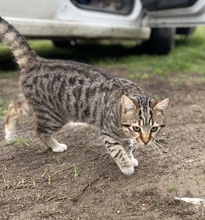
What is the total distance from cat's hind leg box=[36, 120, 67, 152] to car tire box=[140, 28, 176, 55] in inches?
157

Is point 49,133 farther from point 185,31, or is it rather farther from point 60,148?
point 185,31

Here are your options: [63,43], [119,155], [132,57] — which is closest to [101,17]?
[132,57]

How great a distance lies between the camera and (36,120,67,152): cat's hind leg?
4.25 meters

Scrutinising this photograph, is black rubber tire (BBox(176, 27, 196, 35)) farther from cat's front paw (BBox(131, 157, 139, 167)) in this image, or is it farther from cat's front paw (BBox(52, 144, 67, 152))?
cat's front paw (BBox(131, 157, 139, 167))

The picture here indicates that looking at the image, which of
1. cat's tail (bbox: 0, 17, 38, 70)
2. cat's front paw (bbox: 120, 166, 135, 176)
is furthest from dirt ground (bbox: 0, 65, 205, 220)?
cat's tail (bbox: 0, 17, 38, 70)

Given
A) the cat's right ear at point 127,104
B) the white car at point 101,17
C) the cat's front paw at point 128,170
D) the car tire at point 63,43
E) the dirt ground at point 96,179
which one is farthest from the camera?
the car tire at point 63,43

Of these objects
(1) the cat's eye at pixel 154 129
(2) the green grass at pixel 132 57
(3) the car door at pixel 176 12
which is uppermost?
(3) the car door at pixel 176 12

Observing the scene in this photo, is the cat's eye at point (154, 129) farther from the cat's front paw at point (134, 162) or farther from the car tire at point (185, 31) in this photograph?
the car tire at point (185, 31)

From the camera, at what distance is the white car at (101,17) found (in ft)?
20.4

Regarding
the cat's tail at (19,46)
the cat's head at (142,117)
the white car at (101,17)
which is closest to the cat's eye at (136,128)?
A: the cat's head at (142,117)

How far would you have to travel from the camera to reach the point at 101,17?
7000mm

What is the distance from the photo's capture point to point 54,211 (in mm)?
3293

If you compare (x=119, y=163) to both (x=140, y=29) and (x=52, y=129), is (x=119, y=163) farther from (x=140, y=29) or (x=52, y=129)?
(x=140, y=29)

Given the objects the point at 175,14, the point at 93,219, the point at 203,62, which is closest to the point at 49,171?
the point at 93,219
